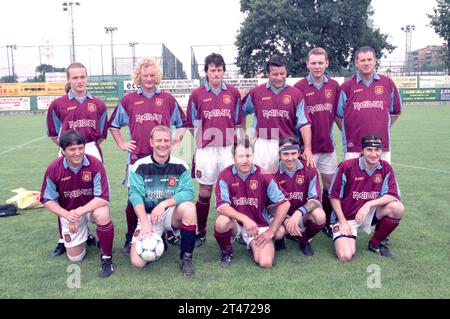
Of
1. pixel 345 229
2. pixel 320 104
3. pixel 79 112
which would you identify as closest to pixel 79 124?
pixel 79 112

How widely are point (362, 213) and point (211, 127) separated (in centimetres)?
162

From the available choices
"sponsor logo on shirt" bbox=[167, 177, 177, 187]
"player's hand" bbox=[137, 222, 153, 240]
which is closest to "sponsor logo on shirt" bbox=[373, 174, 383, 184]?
"sponsor logo on shirt" bbox=[167, 177, 177, 187]

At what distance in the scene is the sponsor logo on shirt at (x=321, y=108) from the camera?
4.34 meters

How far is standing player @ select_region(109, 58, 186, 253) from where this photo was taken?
406 centimetres

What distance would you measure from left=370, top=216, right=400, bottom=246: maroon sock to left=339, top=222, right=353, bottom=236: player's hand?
0.23 meters

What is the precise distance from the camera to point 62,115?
164 inches

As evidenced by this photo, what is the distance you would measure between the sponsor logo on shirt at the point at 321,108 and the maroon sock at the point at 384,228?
122 cm

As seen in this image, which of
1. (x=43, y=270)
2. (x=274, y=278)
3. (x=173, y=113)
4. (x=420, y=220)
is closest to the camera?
(x=274, y=278)

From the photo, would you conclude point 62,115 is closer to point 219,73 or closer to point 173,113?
point 173,113

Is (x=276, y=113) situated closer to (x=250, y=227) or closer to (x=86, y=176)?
(x=250, y=227)

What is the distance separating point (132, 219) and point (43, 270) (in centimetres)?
88

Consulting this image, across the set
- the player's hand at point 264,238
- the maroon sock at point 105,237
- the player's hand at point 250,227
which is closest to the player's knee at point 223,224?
the player's hand at point 250,227

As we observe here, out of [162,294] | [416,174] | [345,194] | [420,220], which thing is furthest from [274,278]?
[416,174]

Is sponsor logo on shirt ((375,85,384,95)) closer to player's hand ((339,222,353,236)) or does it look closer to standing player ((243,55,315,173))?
standing player ((243,55,315,173))
